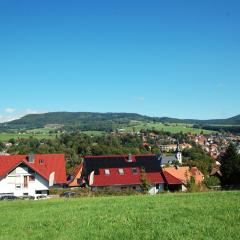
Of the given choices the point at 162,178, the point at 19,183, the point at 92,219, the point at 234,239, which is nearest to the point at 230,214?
the point at 234,239

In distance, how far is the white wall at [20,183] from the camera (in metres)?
58.5

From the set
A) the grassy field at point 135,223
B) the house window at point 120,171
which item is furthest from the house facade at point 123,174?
the grassy field at point 135,223

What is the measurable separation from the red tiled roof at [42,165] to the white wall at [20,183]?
0.68m

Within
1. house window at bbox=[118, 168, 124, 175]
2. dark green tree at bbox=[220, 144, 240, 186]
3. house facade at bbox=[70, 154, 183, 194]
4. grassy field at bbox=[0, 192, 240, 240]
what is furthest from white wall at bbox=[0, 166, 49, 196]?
grassy field at bbox=[0, 192, 240, 240]

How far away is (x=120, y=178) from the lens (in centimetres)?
6600

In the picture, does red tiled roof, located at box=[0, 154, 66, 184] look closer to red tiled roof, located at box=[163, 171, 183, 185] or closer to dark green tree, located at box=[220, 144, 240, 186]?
red tiled roof, located at box=[163, 171, 183, 185]

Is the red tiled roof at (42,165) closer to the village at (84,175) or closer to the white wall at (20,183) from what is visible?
the village at (84,175)

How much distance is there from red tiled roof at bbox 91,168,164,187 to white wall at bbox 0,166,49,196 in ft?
26.3

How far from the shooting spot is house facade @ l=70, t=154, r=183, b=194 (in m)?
64.9

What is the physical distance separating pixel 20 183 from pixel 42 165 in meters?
6.53

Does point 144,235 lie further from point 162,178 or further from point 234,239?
point 162,178

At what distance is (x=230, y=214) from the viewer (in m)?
16.3

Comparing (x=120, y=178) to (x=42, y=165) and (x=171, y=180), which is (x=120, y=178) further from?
(x=42, y=165)

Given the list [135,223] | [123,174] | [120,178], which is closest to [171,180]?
[123,174]
